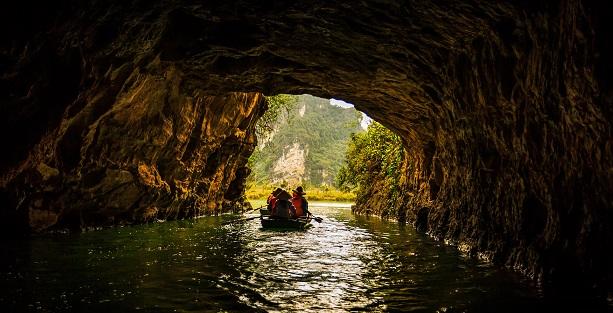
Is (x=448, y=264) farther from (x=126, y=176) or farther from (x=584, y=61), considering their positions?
(x=126, y=176)

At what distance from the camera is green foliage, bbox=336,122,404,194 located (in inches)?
1155

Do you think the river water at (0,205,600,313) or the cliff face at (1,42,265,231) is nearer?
the river water at (0,205,600,313)

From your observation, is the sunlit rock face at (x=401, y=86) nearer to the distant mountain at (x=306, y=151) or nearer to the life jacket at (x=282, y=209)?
the life jacket at (x=282, y=209)

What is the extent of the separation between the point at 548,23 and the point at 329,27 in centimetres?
483

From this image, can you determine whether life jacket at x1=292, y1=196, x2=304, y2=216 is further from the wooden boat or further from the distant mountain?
the distant mountain

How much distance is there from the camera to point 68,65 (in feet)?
34.8

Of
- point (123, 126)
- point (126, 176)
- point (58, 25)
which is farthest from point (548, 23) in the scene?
point (126, 176)

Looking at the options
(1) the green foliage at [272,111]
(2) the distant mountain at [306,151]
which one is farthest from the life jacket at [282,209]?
(2) the distant mountain at [306,151]

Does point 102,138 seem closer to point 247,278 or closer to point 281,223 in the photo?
point 281,223

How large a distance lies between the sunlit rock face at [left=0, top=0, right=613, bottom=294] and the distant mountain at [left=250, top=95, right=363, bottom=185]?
11954 cm

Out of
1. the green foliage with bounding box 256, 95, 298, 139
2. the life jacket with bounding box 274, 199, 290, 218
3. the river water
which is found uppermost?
the green foliage with bounding box 256, 95, 298, 139

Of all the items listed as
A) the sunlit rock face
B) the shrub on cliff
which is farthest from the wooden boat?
the shrub on cliff

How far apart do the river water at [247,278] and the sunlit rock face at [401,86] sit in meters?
1.49

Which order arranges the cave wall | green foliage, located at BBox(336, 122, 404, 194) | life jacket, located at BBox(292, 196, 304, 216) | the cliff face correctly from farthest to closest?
green foliage, located at BBox(336, 122, 404, 194)
life jacket, located at BBox(292, 196, 304, 216)
the cliff face
the cave wall
